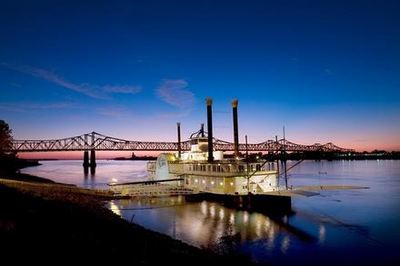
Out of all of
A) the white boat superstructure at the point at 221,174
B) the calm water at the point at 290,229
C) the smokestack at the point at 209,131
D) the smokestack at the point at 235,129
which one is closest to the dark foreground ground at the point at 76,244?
the calm water at the point at 290,229

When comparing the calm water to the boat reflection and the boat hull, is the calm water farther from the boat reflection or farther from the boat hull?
the boat hull

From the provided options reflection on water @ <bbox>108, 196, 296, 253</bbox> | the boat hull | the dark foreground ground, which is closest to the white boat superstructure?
the boat hull

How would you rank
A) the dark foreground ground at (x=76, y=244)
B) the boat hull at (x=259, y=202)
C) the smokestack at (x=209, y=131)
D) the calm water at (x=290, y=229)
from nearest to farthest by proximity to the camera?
the dark foreground ground at (x=76, y=244), the calm water at (x=290, y=229), the boat hull at (x=259, y=202), the smokestack at (x=209, y=131)

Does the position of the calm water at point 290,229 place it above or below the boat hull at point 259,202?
below

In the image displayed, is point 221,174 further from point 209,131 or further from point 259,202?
point 209,131

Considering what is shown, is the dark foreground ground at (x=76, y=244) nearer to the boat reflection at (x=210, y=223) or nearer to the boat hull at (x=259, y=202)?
the boat reflection at (x=210, y=223)

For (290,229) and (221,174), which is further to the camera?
(221,174)

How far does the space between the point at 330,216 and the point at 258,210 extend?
7501 millimetres

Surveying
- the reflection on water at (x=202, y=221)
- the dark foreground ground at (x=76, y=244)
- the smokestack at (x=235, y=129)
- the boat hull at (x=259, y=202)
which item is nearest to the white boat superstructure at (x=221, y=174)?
the boat hull at (x=259, y=202)

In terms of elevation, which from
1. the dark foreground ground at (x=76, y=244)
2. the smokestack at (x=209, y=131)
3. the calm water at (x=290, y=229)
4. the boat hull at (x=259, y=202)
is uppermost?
the smokestack at (x=209, y=131)

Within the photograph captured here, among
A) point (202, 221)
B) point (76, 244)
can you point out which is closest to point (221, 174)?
point (202, 221)

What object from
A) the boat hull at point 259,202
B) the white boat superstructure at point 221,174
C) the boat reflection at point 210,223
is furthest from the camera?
the white boat superstructure at point 221,174

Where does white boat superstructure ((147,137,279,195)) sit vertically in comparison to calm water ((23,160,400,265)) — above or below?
above

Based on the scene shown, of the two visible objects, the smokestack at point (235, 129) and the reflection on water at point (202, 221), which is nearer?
the reflection on water at point (202, 221)
